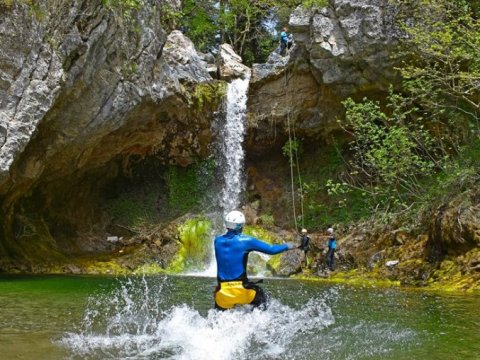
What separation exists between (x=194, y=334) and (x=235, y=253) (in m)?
1.13

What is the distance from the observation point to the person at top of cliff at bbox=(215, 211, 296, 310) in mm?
6434

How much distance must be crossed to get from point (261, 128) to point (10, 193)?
35.3ft

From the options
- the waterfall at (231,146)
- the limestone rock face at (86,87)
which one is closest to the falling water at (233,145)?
the waterfall at (231,146)

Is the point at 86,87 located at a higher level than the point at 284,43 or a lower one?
lower

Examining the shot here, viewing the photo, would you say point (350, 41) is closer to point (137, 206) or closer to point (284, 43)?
point (284, 43)

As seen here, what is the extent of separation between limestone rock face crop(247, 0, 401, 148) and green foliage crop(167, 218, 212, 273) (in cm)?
516

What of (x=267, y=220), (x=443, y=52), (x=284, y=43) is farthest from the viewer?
(x=284, y=43)

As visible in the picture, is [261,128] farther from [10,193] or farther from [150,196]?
[10,193]

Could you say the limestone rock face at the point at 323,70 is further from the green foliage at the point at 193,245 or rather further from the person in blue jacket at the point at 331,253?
the person in blue jacket at the point at 331,253

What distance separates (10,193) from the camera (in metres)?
16.3

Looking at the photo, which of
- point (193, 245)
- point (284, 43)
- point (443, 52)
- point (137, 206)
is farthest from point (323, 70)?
point (137, 206)

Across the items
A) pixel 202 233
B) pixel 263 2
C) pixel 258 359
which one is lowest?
pixel 258 359

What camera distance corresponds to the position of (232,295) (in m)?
6.41

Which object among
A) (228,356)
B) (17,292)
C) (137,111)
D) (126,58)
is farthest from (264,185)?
(228,356)
